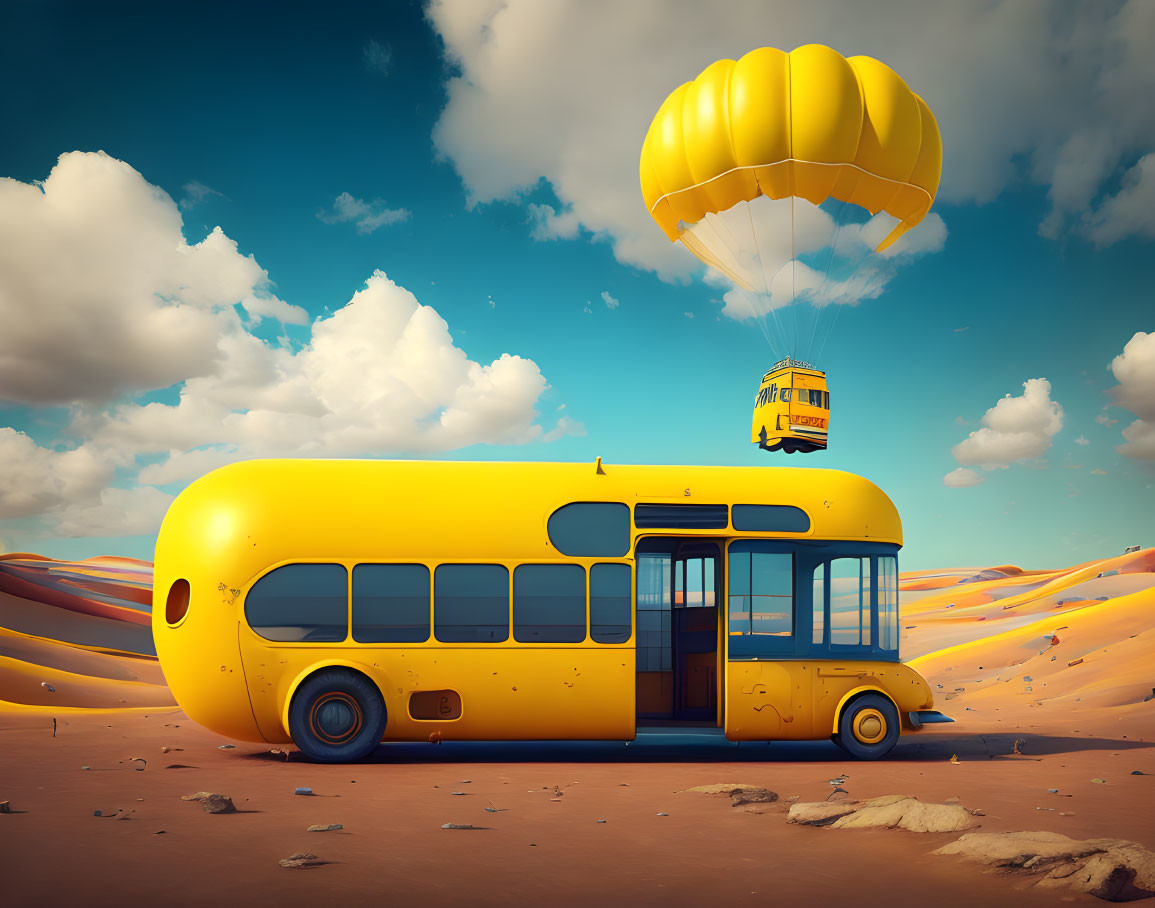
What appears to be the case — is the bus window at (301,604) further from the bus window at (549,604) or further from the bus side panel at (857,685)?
the bus side panel at (857,685)

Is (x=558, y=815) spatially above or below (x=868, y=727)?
below

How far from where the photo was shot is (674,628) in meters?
12.0

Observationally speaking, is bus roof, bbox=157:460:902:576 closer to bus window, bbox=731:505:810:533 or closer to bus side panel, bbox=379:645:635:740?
bus window, bbox=731:505:810:533

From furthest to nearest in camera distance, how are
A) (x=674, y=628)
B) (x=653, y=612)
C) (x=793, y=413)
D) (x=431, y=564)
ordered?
(x=793, y=413) → (x=674, y=628) → (x=653, y=612) → (x=431, y=564)

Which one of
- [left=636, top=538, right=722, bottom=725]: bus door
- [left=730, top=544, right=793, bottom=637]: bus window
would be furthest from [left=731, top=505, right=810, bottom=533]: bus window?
[left=636, top=538, right=722, bottom=725]: bus door

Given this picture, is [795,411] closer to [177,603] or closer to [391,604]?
[391,604]

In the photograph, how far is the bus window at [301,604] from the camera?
33.9 ft

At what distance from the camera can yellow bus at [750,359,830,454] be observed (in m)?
20.7

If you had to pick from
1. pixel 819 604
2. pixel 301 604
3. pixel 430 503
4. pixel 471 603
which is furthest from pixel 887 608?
pixel 301 604

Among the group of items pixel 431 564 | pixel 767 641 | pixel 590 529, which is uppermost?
pixel 590 529

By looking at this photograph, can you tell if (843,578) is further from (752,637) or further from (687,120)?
(687,120)

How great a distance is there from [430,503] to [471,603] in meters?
1.22

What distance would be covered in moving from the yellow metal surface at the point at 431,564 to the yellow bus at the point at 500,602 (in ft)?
0.07

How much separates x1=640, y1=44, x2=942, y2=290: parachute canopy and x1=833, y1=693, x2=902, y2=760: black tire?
10.2m
